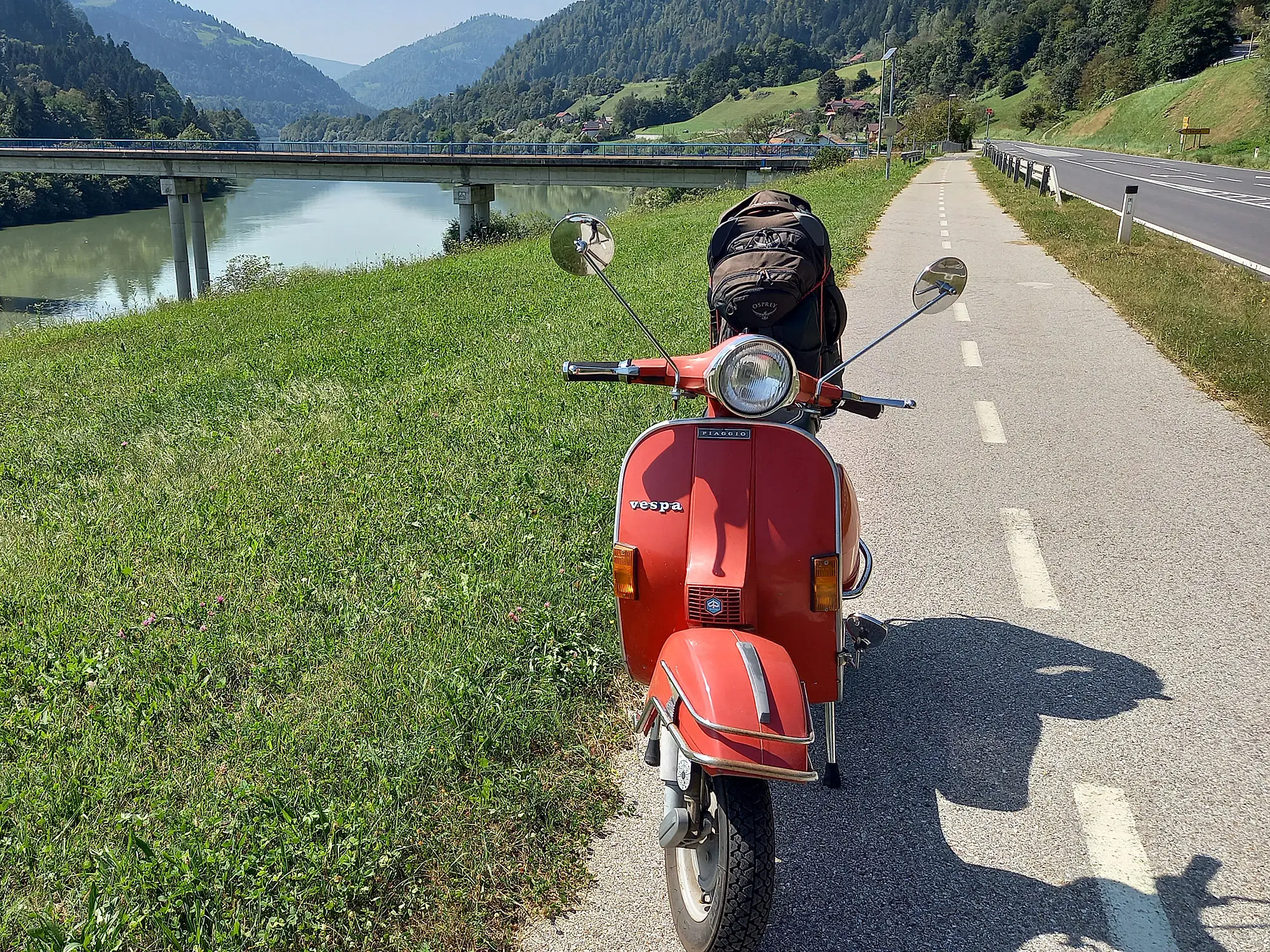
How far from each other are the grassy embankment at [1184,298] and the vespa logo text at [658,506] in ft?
17.7

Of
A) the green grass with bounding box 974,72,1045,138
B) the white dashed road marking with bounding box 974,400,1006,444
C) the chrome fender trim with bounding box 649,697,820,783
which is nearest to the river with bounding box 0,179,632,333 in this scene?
the white dashed road marking with bounding box 974,400,1006,444

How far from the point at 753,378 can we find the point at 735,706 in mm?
806

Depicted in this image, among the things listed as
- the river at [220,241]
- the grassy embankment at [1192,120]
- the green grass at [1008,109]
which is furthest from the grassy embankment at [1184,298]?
the green grass at [1008,109]

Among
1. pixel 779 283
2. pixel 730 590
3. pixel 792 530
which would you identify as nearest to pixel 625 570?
pixel 730 590

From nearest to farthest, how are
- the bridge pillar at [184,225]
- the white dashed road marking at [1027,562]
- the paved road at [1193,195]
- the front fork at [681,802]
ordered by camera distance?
the front fork at [681,802]
the white dashed road marking at [1027,562]
the paved road at [1193,195]
the bridge pillar at [184,225]

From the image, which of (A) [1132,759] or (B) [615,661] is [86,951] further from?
(A) [1132,759]

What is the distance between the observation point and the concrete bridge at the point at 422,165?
4631 cm

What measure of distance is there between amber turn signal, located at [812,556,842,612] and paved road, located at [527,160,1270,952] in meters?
0.67

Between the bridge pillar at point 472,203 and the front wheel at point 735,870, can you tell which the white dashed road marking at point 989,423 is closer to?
the front wheel at point 735,870

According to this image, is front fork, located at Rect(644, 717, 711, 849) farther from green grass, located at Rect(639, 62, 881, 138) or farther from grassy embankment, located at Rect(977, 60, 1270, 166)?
green grass, located at Rect(639, 62, 881, 138)

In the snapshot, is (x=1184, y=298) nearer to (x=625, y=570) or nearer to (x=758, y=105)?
(x=625, y=570)

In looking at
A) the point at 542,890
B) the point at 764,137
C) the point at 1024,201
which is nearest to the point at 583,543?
the point at 542,890

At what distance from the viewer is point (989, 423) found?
6.74 m

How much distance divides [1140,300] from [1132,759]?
866cm
